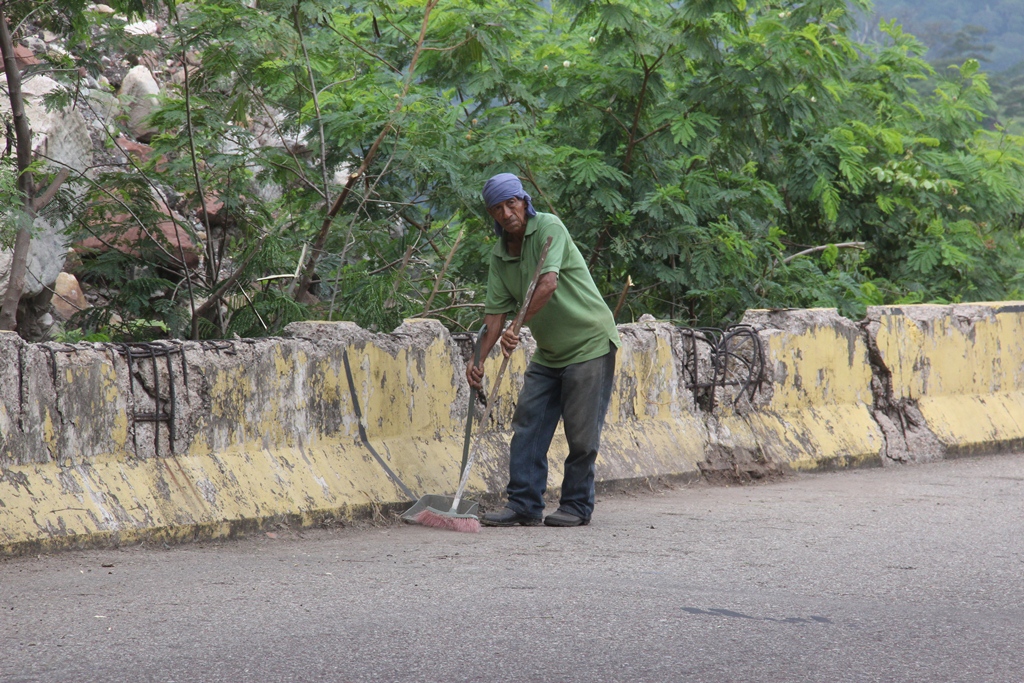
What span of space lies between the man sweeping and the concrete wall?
0.47 metres

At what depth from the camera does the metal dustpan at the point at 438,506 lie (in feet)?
17.7

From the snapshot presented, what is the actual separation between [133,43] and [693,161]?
18.6 feet

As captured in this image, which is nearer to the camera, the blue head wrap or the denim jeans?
the blue head wrap

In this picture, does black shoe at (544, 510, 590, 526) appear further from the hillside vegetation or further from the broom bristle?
the hillside vegetation

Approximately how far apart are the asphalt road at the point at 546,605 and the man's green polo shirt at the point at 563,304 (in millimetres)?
917

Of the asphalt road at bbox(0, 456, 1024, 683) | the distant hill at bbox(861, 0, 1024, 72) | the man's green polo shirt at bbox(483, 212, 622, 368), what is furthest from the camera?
the distant hill at bbox(861, 0, 1024, 72)

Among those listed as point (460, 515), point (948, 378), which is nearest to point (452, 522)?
point (460, 515)

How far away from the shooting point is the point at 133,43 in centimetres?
687

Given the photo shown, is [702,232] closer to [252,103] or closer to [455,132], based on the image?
[455,132]

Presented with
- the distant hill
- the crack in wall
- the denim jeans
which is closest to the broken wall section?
the crack in wall

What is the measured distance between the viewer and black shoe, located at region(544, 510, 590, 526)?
5.48m

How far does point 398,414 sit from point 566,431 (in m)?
0.92

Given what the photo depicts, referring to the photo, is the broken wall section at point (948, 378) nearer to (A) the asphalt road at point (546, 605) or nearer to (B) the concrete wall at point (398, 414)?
(B) the concrete wall at point (398, 414)

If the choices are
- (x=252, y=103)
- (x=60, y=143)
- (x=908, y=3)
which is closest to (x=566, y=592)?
(x=252, y=103)
